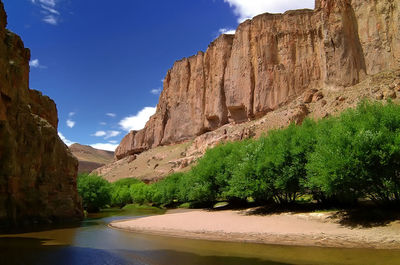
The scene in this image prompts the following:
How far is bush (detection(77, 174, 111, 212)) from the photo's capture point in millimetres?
46688

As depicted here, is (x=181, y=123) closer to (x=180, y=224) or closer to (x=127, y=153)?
(x=127, y=153)

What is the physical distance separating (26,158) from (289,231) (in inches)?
887

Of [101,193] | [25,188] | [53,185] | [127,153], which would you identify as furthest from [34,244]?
[127,153]

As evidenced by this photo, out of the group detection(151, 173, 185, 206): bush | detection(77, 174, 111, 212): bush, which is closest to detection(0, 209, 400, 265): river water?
detection(77, 174, 111, 212): bush

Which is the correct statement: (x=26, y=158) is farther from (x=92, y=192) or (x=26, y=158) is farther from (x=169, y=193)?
(x=169, y=193)

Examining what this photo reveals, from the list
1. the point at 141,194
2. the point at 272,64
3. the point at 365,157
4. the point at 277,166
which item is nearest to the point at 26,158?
the point at 277,166

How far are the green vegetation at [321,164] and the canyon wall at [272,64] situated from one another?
46.6 m

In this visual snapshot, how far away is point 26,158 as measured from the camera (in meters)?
26.2

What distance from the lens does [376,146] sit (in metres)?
17.0

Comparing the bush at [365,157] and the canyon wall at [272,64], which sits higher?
the canyon wall at [272,64]

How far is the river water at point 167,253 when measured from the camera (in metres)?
12.6

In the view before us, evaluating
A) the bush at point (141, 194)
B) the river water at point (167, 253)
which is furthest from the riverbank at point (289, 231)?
the bush at point (141, 194)

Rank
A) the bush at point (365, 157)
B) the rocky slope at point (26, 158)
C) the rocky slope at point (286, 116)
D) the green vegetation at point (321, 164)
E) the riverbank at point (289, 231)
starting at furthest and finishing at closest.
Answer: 1. the rocky slope at point (286, 116)
2. the rocky slope at point (26, 158)
3. the green vegetation at point (321, 164)
4. the bush at point (365, 157)
5. the riverbank at point (289, 231)

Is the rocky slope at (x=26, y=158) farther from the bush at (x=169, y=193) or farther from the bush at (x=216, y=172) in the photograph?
the bush at (x=169, y=193)
